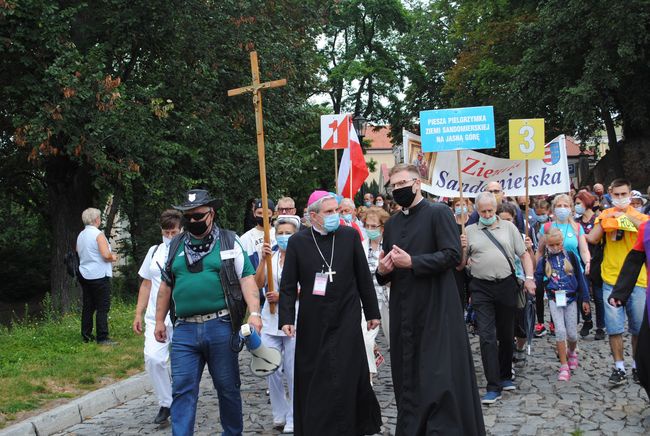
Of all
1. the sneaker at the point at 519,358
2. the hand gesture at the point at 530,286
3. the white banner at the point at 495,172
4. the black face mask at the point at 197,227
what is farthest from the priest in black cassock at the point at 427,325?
the white banner at the point at 495,172

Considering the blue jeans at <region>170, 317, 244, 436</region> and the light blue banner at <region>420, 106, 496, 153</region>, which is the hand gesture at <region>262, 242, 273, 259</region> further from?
the light blue banner at <region>420, 106, 496, 153</region>

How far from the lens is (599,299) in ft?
33.4

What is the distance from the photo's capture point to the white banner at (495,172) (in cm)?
1240

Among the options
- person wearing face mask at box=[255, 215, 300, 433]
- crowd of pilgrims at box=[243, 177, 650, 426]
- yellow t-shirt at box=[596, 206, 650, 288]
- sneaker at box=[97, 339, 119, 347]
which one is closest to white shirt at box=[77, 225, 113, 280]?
sneaker at box=[97, 339, 119, 347]

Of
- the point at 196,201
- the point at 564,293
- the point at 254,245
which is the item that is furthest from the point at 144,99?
the point at 196,201

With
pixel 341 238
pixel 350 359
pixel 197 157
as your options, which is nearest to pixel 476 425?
pixel 350 359

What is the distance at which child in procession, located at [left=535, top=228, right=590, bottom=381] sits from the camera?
26.6ft

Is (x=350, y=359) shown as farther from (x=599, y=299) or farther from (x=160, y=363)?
(x=599, y=299)

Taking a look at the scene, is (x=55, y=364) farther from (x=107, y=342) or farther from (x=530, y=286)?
(x=530, y=286)

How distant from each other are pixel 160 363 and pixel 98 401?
4.52ft

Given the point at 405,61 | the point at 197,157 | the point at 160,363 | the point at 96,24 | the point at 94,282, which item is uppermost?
the point at 405,61

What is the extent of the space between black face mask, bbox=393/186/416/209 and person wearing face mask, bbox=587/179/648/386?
2786 millimetres

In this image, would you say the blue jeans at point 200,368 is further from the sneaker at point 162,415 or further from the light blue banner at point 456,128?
the light blue banner at point 456,128

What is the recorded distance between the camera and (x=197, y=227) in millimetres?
5438
